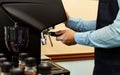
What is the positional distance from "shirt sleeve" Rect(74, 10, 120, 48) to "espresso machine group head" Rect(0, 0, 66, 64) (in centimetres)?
15

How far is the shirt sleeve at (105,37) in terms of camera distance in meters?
1.09

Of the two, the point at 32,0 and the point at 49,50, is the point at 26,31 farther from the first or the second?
the point at 49,50

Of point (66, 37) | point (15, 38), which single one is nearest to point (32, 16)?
point (15, 38)

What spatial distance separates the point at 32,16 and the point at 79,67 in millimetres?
1092

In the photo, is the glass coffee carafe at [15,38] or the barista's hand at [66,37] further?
the barista's hand at [66,37]

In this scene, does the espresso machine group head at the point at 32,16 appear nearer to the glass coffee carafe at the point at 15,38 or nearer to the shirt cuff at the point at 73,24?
the glass coffee carafe at the point at 15,38

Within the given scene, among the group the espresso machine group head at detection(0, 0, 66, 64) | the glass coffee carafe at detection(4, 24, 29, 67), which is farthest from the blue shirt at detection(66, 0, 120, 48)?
the glass coffee carafe at detection(4, 24, 29, 67)

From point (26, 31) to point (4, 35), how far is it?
0.10 meters

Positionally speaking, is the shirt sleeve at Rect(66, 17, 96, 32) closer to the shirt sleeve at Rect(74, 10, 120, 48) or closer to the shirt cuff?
the shirt cuff

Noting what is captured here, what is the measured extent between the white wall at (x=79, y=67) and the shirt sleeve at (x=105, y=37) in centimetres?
81

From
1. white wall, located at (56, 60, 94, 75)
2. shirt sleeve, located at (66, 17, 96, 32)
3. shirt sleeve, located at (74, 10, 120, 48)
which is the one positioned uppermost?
shirt sleeve, located at (66, 17, 96, 32)

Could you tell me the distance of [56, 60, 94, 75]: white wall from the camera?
197 cm

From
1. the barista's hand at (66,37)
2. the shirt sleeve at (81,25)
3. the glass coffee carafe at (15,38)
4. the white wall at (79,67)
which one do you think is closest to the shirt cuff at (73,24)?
the shirt sleeve at (81,25)

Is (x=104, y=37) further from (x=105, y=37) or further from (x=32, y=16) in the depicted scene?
(x=32, y=16)
